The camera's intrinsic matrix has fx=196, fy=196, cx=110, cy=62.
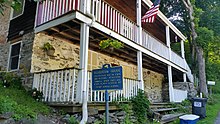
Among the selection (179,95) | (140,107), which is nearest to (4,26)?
(140,107)

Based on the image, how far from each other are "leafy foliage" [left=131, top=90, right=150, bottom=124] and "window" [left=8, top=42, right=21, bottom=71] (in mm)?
4675

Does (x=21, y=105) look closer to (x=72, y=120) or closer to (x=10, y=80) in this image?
(x=72, y=120)

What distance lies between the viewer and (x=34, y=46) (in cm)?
679

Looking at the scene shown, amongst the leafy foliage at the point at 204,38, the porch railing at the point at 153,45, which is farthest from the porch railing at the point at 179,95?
the leafy foliage at the point at 204,38

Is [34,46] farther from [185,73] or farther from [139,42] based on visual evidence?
[185,73]

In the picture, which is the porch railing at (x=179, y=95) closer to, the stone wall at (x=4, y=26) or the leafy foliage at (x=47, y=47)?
the leafy foliage at (x=47, y=47)

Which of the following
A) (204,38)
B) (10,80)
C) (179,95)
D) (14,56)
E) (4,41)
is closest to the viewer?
(10,80)

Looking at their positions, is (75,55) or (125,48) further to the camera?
(125,48)

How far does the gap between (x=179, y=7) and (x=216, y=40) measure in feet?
19.3

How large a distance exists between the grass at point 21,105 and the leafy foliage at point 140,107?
301 cm

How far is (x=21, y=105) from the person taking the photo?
493cm

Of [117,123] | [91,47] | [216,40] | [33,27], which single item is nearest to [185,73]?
[216,40]

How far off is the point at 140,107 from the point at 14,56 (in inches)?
211

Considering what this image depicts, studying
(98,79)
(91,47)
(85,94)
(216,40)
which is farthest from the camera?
(216,40)
